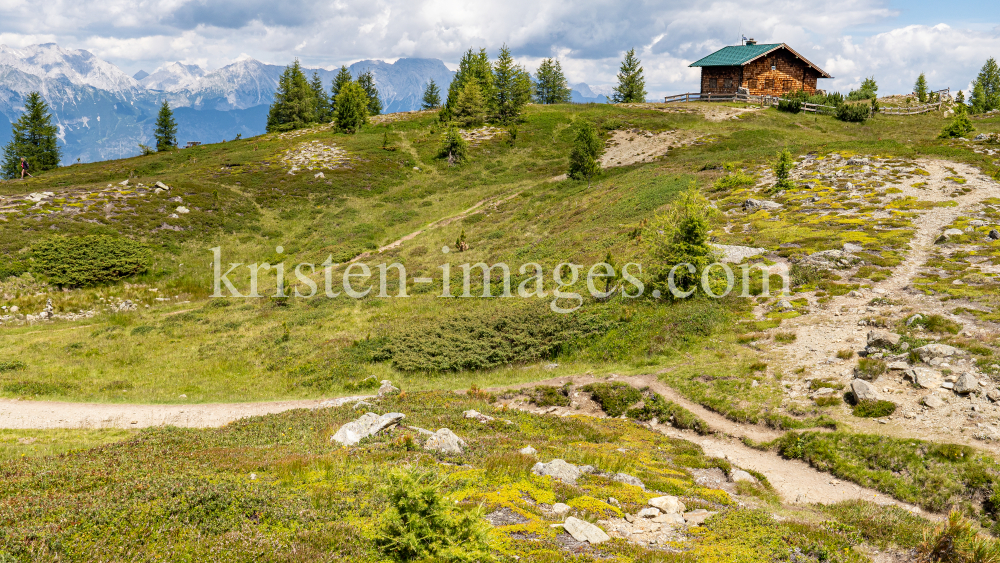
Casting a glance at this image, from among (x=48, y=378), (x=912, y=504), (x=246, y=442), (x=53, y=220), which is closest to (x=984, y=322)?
(x=912, y=504)

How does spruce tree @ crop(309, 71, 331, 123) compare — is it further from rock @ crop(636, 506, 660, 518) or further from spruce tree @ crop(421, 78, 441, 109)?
rock @ crop(636, 506, 660, 518)

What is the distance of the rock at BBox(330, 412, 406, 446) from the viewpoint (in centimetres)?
1291

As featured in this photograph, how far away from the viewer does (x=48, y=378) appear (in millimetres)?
21719

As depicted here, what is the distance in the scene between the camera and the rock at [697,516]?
9406mm

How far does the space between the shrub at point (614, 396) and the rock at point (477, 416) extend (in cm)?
479

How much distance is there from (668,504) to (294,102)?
9630 cm

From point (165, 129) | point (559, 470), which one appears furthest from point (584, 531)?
point (165, 129)

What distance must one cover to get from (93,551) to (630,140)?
68.8 metres

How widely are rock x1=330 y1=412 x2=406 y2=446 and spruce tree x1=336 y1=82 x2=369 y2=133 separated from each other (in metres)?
73.6

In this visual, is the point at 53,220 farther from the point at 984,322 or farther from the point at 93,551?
the point at 984,322

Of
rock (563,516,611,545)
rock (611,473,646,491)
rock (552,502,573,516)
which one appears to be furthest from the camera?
rock (611,473,646,491)

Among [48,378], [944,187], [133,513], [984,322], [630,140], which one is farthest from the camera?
[630,140]

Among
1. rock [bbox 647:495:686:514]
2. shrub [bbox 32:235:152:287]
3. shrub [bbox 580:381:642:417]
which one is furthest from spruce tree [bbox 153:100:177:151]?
rock [bbox 647:495:686:514]

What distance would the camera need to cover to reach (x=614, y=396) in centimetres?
1841
